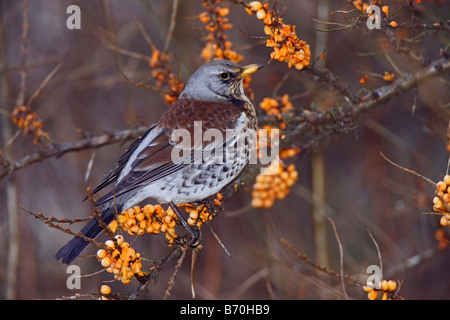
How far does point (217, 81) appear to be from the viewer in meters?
3.99

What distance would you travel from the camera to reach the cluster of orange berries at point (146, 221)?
294 cm

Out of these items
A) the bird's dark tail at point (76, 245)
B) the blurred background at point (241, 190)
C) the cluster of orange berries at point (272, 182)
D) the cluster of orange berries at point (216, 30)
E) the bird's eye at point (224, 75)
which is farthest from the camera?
the blurred background at point (241, 190)

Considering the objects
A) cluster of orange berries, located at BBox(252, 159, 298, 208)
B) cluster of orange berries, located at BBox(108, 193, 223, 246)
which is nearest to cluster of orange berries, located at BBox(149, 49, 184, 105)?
cluster of orange berries, located at BBox(252, 159, 298, 208)

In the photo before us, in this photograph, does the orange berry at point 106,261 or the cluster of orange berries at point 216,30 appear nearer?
the orange berry at point 106,261

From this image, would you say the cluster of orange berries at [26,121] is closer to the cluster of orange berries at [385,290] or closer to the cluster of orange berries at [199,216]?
the cluster of orange berries at [199,216]

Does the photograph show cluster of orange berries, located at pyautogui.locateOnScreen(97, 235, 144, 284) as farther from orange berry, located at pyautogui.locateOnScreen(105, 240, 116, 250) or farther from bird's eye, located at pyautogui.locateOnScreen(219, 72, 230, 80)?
bird's eye, located at pyautogui.locateOnScreen(219, 72, 230, 80)

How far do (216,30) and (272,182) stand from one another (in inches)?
45.7

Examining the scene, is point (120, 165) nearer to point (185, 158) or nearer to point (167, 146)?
point (167, 146)

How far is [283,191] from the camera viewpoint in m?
3.95

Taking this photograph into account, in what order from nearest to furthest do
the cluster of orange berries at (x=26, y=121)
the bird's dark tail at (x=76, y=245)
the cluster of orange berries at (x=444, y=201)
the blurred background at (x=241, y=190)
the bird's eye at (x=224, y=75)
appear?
the cluster of orange berries at (x=444, y=201) → the bird's dark tail at (x=76, y=245) → the cluster of orange berries at (x=26, y=121) → the bird's eye at (x=224, y=75) → the blurred background at (x=241, y=190)

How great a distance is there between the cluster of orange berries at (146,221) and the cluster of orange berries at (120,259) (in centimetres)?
31

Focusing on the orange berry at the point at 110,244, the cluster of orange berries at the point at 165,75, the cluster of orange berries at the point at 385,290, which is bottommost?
the cluster of orange berries at the point at 385,290

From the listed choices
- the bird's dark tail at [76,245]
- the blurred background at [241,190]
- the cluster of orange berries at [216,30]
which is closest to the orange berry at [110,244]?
the bird's dark tail at [76,245]

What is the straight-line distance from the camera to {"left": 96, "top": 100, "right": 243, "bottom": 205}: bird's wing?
3.55 meters
